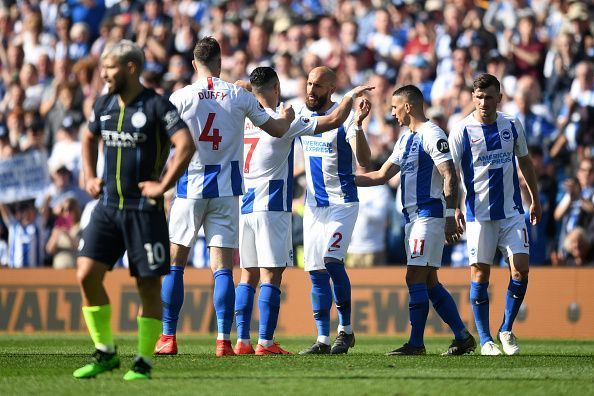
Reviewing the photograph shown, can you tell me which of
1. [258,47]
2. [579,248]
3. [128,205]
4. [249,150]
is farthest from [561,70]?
[128,205]

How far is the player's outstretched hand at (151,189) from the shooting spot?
900 cm

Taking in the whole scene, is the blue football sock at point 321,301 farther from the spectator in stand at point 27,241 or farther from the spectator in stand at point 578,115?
the spectator in stand at point 27,241

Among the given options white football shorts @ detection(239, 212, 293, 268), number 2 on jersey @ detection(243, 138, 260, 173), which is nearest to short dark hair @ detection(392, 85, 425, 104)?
number 2 on jersey @ detection(243, 138, 260, 173)

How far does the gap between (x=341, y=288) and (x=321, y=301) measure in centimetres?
23

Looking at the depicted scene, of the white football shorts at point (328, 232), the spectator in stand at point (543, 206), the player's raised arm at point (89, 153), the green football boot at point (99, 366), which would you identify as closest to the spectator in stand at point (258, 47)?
the spectator in stand at point (543, 206)

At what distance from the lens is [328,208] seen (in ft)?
40.4

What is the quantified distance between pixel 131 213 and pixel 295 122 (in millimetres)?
2424

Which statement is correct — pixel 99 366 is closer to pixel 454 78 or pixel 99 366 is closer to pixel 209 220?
pixel 209 220

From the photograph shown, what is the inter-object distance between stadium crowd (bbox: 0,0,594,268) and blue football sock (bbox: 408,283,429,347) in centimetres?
521

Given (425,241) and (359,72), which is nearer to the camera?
(425,241)

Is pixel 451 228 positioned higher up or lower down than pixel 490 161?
lower down

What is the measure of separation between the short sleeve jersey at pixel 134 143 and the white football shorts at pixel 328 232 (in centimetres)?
324

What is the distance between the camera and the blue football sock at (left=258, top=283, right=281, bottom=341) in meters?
12.0

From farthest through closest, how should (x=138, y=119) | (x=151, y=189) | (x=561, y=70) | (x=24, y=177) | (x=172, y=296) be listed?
(x=24, y=177) < (x=561, y=70) < (x=172, y=296) < (x=138, y=119) < (x=151, y=189)
